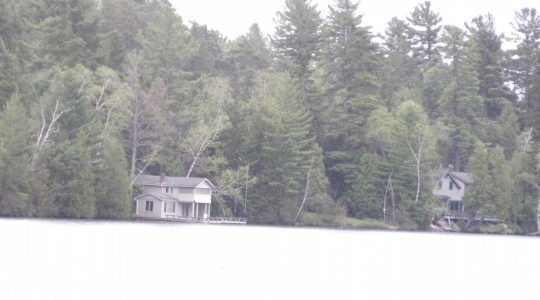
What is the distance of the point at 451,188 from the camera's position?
341ft

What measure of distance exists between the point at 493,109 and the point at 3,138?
60.7m

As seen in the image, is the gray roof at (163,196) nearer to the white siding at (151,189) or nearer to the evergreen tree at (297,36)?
the white siding at (151,189)

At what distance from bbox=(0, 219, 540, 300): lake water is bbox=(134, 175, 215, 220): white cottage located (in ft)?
91.3

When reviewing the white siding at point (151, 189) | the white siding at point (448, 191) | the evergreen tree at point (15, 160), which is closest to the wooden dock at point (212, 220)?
the white siding at point (151, 189)

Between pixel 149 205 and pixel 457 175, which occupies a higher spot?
pixel 457 175

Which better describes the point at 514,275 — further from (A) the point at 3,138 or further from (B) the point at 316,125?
(B) the point at 316,125

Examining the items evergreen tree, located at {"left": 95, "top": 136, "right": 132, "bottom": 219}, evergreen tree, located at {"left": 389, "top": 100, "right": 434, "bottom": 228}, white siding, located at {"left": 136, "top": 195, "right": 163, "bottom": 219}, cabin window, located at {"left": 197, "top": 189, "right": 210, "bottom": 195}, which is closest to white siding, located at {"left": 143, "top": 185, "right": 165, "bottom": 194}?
white siding, located at {"left": 136, "top": 195, "right": 163, "bottom": 219}

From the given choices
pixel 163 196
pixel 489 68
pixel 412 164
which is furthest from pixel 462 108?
pixel 163 196

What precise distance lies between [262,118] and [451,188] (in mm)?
27629

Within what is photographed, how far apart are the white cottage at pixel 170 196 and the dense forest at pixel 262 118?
4.14ft

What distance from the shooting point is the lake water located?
1065 inches

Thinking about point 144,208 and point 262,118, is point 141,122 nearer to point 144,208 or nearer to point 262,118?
point 144,208

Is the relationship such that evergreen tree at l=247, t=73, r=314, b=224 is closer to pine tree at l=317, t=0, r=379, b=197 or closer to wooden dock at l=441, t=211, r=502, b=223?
pine tree at l=317, t=0, r=379, b=197

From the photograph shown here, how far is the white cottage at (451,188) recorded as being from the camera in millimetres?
102125
